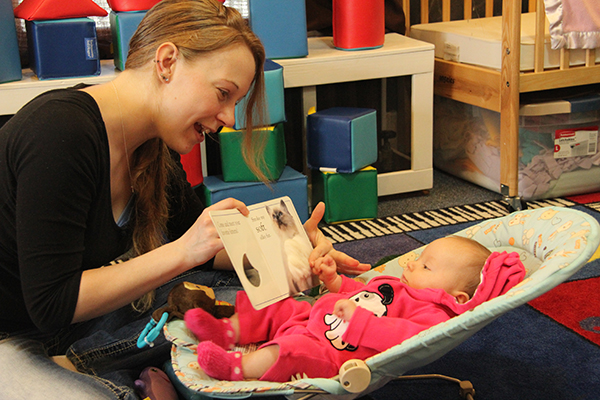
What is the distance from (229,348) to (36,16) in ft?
4.08

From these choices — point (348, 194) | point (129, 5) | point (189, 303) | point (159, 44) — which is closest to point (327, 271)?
point (189, 303)

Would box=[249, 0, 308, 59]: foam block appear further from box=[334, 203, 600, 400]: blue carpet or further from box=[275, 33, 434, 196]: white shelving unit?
box=[334, 203, 600, 400]: blue carpet

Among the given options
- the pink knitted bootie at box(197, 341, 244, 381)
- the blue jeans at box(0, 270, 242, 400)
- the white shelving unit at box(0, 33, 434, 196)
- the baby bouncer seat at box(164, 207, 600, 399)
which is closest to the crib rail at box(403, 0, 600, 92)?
the white shelving unit at box(0, 33, 434, 196)

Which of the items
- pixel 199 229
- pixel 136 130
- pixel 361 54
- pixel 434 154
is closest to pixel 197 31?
pixel 136 130

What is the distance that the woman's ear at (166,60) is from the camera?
1.00 meters

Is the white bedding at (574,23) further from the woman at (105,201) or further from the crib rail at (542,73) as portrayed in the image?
the woman at (105,201)

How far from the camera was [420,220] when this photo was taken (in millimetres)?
2193

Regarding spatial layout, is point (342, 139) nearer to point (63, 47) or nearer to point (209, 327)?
point (63, 47)

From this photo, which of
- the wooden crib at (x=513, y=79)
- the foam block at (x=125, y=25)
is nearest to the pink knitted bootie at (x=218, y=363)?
the foam block at (x=125, y=25)

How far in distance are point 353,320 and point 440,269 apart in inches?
10.4

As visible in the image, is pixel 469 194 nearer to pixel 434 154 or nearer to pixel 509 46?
pixel 434 154

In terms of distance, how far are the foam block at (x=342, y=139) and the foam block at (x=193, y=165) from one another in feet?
1.38

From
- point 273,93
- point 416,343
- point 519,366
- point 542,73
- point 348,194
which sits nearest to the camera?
point 416,343

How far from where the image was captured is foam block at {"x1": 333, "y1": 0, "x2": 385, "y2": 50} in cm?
217
